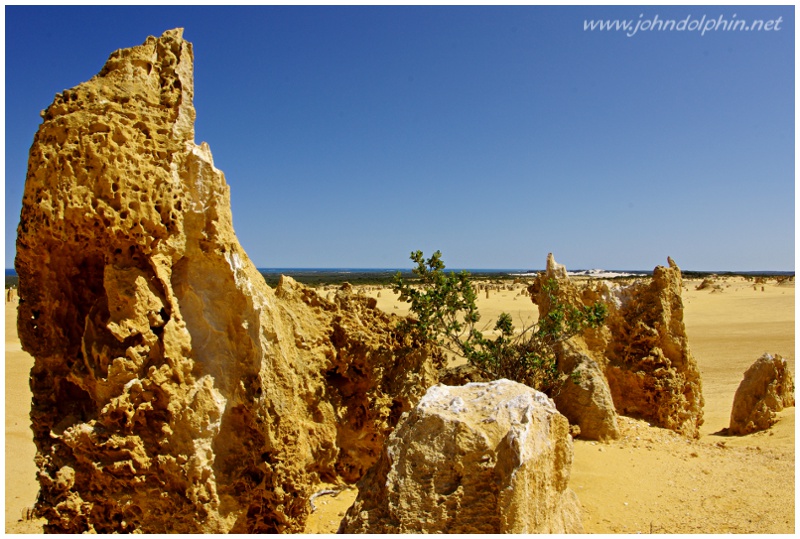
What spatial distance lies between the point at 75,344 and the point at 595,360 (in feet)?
21.0

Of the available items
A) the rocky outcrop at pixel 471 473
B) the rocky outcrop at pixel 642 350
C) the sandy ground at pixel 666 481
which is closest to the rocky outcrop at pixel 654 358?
the rocky outcrop at pixel 642 350

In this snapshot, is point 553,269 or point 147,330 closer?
point 147,330

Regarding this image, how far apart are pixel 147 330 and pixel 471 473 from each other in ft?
8.36

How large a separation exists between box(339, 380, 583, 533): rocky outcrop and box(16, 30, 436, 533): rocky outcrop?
1.53 meters

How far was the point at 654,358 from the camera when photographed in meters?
7.64

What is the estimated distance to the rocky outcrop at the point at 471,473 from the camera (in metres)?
2.92

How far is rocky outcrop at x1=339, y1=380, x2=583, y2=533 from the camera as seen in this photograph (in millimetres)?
2916

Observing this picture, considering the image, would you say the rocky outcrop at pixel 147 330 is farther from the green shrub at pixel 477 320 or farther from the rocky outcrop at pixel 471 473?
the green shrub at pixel 477 320

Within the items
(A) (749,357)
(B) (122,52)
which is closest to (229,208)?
(B) (122,52)

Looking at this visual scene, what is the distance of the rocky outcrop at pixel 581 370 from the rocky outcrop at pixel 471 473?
3644mm

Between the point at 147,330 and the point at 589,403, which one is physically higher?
the point at 147,330

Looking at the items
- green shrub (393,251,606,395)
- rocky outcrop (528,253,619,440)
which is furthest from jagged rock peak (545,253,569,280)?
green shrub (393,251,606,395)

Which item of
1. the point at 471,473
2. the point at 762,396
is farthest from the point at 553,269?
the point at 471,473

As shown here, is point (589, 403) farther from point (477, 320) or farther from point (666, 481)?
point (477, 320)
